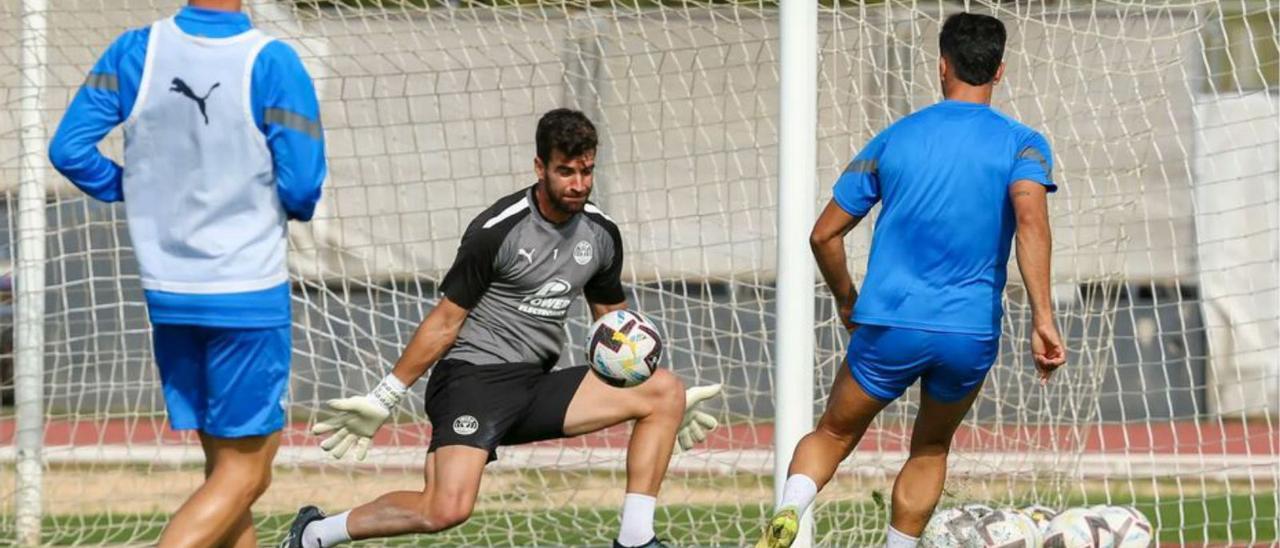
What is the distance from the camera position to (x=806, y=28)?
6234mm

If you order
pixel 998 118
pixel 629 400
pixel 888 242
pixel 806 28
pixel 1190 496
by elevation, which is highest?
pixel 806 28

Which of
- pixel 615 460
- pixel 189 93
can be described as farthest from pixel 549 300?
pixel 615 460

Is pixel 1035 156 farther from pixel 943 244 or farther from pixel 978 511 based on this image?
pixel 978 511

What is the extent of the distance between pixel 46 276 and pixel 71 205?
336 millimetres

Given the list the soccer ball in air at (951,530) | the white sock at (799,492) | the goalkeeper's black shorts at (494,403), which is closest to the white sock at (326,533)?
the goalkeeper's black shorts at (494,403)

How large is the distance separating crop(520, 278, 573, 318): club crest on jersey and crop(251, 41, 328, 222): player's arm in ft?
5.05

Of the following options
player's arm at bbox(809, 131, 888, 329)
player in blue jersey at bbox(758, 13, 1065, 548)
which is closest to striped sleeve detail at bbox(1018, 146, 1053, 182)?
player in blue jersey at bbox(758, 13, 1065, 548)

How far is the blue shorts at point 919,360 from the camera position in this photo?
5215 mm

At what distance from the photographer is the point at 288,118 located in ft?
14.6

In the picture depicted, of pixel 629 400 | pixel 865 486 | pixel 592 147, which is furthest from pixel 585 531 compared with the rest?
pixel 592 147

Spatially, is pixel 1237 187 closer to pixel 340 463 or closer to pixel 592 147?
pixel 340 463

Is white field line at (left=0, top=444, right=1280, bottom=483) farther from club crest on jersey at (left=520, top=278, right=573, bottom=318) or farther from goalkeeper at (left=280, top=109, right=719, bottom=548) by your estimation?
club crest on jersey at (left=520, top=278, right=573, bottom=318)

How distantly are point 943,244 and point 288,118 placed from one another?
6.12 feet

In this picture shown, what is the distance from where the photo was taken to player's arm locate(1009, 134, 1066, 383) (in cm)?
507
